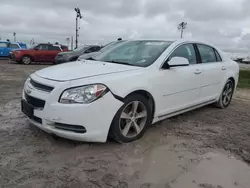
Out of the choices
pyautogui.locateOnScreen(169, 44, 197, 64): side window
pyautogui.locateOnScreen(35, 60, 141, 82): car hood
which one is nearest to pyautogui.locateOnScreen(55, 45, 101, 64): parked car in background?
pyautogui.locateOnScreen(169, 44, 197, 64): side window

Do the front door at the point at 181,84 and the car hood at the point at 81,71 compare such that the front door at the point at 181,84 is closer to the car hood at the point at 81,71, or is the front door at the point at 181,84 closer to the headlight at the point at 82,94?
the car hood at the point at 81,71

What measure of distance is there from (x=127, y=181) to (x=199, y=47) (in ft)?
10.1

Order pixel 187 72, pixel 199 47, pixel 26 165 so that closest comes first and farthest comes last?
pixel 26 165
pixel 187 72
pixel 199 47

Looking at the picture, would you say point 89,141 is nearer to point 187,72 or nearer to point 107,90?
point 107,90

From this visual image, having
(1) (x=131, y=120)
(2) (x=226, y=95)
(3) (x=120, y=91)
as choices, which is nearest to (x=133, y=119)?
(1) (x=131, y=120)

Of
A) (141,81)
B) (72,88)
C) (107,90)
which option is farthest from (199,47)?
(72,88)

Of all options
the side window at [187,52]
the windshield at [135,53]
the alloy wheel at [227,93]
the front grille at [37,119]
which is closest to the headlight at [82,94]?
the front grille at [37,119]

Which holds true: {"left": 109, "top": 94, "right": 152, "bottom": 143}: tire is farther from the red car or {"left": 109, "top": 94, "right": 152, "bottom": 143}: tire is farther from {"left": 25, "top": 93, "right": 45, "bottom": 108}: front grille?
the red car

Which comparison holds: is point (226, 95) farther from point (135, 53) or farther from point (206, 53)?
point (135, 53)

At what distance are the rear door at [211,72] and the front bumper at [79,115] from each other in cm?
216

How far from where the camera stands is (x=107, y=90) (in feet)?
10.1

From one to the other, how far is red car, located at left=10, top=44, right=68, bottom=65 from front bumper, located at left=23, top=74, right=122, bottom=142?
14888 mm

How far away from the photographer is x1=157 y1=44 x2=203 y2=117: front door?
3.78 metres

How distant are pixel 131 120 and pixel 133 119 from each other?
0.04 m
